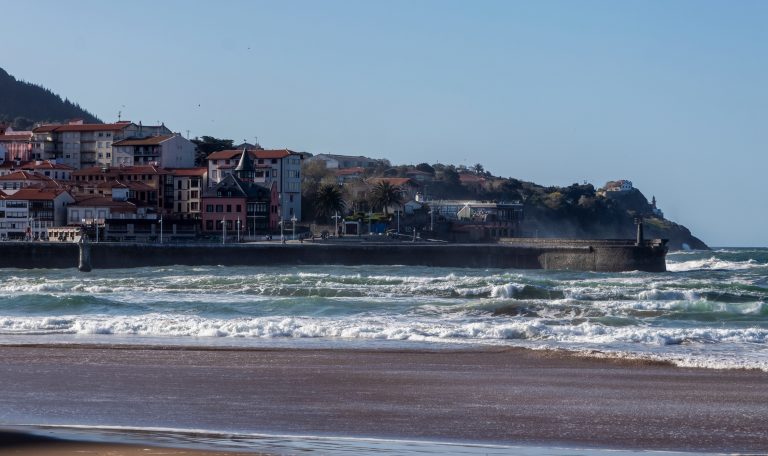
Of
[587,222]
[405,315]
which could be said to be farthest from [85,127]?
[405,315]

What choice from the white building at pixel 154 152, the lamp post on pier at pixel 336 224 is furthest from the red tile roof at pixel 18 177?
the lamp post on pier at pixel 336 224

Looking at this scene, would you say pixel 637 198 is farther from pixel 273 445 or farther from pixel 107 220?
pixel 273 445

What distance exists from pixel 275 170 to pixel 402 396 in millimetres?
73162

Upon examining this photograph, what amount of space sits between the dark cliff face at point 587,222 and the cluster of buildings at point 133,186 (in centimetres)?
4228

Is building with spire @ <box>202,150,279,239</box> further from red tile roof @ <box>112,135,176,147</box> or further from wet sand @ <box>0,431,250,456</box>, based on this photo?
wet sand @ <box>0,431,250,456</box>

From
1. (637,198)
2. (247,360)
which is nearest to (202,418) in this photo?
(247,360)

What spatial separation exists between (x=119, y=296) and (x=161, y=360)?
1534cm

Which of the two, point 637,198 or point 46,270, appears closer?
point 46,270

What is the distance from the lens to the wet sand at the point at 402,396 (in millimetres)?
10961

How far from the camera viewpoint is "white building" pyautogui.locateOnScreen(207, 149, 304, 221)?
84250 mm

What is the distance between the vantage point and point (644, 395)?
43.3ft

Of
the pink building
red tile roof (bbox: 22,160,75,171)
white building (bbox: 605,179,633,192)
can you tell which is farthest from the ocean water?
white building (bbox: 605,179,633,192)

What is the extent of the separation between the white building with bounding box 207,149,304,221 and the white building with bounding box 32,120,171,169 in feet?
50.1

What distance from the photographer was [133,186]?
79.8 m
